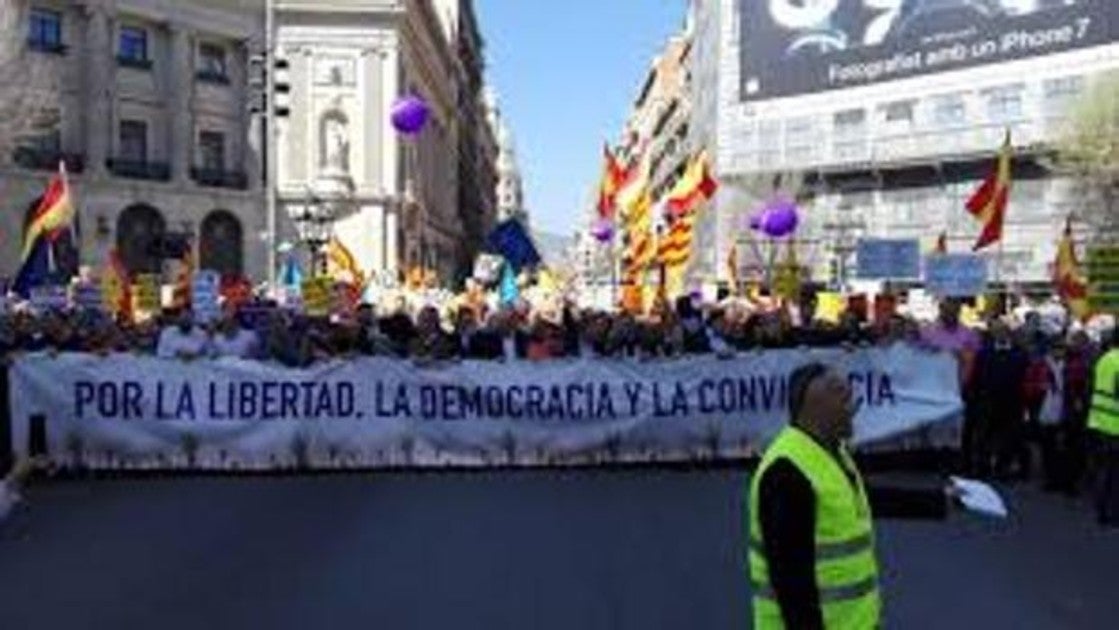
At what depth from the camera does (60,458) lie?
17797mm

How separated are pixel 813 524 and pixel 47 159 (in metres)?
67.0

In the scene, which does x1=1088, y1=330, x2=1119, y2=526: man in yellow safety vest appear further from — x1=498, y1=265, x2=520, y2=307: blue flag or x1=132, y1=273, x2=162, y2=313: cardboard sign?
x1=132, y1=273, x2=162, y2=313: cardboard sign

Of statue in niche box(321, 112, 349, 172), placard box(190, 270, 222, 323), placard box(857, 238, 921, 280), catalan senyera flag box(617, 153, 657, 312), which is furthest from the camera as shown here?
statue in niche box(321, 112, 349, 172)

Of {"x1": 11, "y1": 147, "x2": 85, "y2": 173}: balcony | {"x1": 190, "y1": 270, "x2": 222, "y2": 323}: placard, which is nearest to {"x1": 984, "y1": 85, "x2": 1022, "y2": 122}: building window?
{"x1": 11, "y1": 147, "x2": 85, "y2": 173}: balcony

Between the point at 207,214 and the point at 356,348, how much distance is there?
2380 inches

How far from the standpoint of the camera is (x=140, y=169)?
75.3m

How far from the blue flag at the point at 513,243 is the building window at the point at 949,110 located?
156ft

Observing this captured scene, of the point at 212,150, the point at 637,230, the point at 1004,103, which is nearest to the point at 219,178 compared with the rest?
the point at 212,150

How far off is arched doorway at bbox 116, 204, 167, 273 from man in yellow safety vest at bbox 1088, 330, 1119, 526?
60841 mm

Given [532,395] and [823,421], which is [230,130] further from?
[823,421]

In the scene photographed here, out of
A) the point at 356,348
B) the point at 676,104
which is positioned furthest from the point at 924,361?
the point at 676,104

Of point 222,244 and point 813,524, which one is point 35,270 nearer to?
point 813,524

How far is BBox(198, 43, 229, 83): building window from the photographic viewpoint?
80.4 m

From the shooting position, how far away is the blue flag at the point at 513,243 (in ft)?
103
